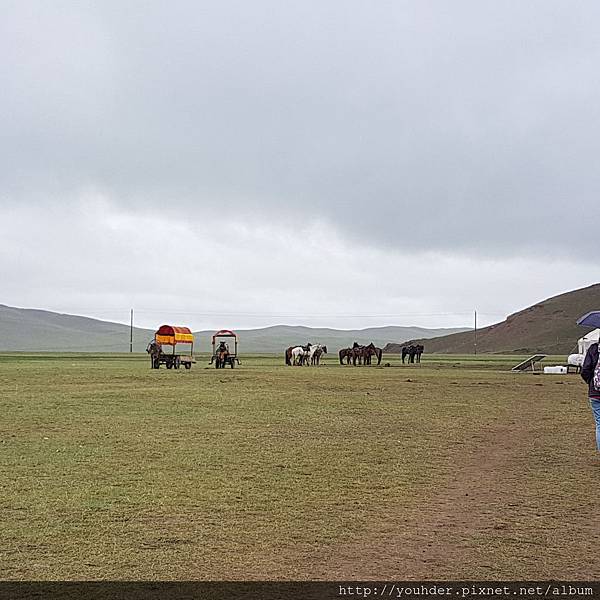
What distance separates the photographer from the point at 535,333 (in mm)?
181625

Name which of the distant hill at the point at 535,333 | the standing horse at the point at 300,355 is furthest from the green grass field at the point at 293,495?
the distant hill at the point at 535,333

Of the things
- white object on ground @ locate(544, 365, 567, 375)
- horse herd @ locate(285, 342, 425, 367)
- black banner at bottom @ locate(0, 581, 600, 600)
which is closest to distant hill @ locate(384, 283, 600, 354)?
horse herd @ locate(285, 342, 425, 367)

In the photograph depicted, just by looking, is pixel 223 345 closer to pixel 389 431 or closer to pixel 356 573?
pixel 389 431

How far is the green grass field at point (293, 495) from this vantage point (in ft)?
23.1

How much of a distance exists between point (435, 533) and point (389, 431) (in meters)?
8.65

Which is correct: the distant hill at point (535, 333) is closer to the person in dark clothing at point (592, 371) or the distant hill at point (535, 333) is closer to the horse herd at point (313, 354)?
the horse herd at point (313, 354)

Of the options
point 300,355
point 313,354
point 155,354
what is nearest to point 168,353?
point 155,354

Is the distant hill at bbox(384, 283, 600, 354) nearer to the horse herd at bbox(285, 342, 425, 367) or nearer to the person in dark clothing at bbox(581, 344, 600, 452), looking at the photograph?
the horse herd at bbox(285, 342, 425, 367)

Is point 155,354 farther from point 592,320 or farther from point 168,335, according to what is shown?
point 592,320

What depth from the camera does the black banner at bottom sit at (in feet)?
20.0

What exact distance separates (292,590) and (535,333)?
18370 centimetres

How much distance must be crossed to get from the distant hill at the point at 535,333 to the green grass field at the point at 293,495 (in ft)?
495

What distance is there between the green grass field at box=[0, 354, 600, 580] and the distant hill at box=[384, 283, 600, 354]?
495ft

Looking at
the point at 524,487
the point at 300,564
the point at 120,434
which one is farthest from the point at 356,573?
the point at 120,434
